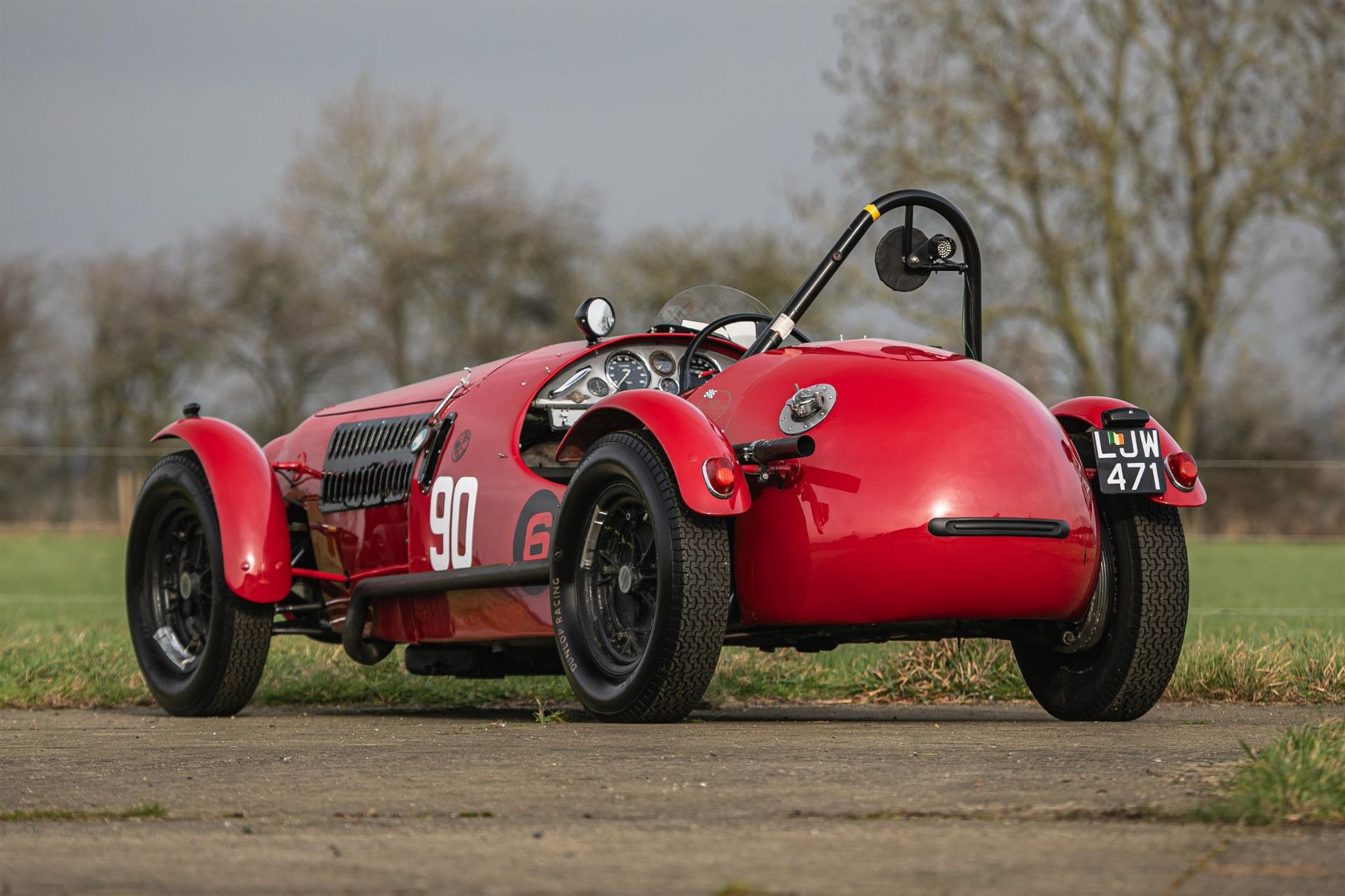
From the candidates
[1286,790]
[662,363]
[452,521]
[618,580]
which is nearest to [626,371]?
[662,363]

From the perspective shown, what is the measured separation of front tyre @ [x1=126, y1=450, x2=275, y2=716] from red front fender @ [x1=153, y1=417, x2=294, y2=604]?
73mm

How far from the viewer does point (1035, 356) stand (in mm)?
36000

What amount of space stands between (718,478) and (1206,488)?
2449 cm

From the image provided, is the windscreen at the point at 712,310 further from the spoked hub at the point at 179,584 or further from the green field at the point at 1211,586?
the green field at the point at 1211,586

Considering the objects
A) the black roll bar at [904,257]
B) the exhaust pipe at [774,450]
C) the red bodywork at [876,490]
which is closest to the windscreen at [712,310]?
the black roll bar at [904,257]

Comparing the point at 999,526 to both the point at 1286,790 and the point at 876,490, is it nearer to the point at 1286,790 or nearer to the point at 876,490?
the point at 876,490

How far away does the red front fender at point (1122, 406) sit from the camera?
19.7 feet

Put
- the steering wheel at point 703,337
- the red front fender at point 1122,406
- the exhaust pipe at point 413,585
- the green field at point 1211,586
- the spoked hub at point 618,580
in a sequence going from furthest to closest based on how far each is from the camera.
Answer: the green field at point 1211,586, the steering wheel at point 703,337, the exhaust pipe at point 413,585, the red front fender at point 1122,406, the spoked hub at point 618,580

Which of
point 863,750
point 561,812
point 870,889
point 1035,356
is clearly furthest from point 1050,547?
point 1035,356

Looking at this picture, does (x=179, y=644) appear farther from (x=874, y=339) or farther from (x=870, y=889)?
(x=870, y=889)

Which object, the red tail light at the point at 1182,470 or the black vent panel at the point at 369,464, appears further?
the black vent panel at the point at 369,464

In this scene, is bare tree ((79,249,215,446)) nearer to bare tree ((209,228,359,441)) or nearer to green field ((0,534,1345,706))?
bare tree ((209,228,359,441))

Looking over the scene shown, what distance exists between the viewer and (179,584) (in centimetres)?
791

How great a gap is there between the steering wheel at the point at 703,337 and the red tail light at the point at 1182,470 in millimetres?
1509
